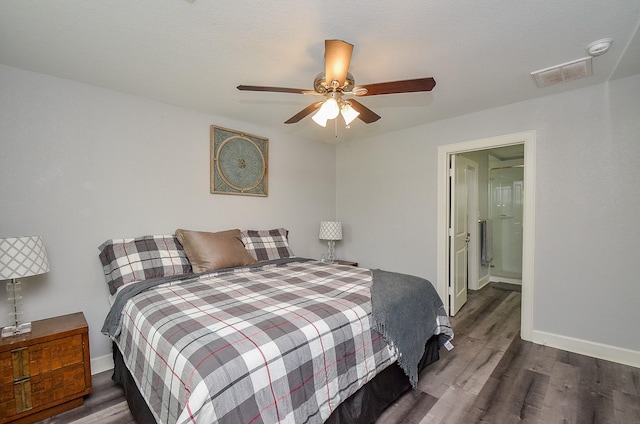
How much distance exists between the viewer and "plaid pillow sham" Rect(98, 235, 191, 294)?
86.0 inches

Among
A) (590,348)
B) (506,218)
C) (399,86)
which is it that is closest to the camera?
(399,86)

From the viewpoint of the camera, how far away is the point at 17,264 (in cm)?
174

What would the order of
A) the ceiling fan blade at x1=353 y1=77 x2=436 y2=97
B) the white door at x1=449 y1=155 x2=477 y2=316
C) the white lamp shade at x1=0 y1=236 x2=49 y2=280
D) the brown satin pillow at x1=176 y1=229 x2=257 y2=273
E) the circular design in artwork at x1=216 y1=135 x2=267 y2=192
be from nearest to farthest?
1. the ceiling fan blade at x1=353 y1=77 x2=436 y2=97
2. the white lamp shade at x1=0 y1=236 x2=49 y2=280
3. the brown satin pillow at x1=176 y1=229 x2=257 y2=273
4. the circular design in artwork at x1=216 y1=135 x2=267 y2=192
5. the white door at x1=449 y1=155 x2=477 y2=316

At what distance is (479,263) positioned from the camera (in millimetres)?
4590

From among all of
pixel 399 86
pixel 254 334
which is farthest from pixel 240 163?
pixel 254 334

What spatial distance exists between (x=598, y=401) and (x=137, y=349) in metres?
2.96

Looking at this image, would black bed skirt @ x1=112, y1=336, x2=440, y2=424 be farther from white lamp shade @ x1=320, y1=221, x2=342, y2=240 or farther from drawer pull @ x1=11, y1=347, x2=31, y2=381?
white lamp shade @ x1=320, y1=221, x2=342, y2=240

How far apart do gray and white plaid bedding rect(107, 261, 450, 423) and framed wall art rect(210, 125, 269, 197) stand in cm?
143

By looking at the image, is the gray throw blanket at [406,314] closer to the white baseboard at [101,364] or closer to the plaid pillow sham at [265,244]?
the plaid pillow sham at [265,244]

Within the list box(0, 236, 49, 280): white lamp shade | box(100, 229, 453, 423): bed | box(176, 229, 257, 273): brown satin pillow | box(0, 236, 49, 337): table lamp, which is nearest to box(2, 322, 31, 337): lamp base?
box(0, 236, 49, 337): table lamp

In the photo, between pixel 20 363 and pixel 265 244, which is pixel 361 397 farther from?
pixel 20 363

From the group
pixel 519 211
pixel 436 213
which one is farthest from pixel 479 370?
pixel 519 211

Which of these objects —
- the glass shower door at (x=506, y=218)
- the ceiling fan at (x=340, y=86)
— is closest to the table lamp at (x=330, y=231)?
the ceiling fan at (x=340, y=86)

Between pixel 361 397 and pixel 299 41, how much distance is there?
2.18 meters
